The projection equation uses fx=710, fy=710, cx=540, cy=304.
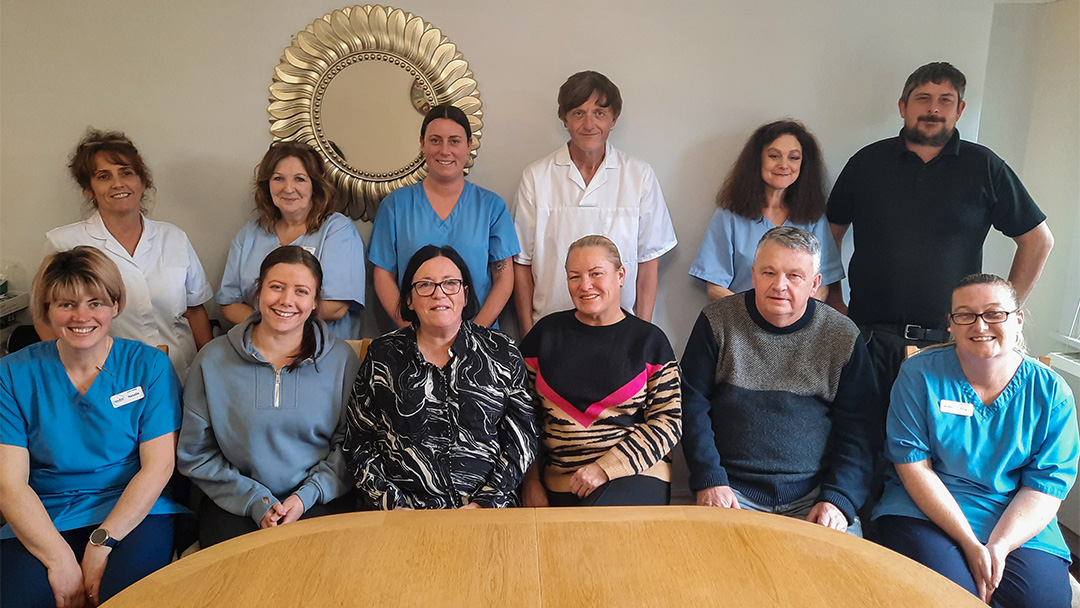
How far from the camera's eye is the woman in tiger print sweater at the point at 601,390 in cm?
213

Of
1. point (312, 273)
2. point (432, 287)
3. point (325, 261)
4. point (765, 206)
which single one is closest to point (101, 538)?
point (312, 273)

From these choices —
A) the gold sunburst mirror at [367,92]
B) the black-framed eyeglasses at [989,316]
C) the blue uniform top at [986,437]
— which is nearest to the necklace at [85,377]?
the gold sunburst mirror at [367,92]

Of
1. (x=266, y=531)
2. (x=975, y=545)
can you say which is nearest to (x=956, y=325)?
(x=975, y=545)

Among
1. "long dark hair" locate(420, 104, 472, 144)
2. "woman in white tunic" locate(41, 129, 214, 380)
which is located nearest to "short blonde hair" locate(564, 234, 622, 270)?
"long dark hair" locate(420, 104, 472, 144)

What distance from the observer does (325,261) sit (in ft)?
8.62

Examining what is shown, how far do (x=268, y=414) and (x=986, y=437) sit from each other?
1956 mm

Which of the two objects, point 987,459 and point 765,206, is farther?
point 765,206

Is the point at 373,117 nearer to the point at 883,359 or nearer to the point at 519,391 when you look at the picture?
the point at 519,391

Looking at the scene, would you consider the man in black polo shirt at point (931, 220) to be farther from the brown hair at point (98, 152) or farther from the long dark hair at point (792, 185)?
the brown hair at point (98, 152)

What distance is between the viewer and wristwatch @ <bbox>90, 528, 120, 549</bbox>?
1.78 m

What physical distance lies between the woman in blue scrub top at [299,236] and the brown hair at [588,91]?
38.1 inches

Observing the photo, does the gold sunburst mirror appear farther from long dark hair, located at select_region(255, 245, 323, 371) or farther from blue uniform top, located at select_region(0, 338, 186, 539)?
blue uniform top, located at select_region(0, 338, 186, 539)

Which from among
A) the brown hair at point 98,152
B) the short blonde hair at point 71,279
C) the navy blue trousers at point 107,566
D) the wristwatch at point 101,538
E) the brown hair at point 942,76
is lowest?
the navy blue trousers at point 107,566

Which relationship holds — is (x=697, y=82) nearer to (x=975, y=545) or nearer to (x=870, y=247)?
(x=870, y=247)
